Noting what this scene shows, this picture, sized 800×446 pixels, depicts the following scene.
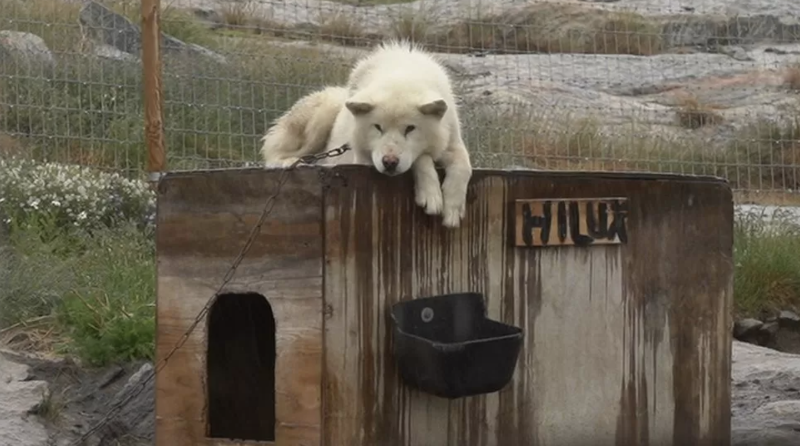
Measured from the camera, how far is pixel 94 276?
793 cm

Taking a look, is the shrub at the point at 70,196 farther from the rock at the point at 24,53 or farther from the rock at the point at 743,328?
the rock at the point at 743,328

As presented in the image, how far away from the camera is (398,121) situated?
5977 millimetres

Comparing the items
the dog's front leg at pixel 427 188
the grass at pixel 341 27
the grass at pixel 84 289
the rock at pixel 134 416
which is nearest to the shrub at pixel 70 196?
the grass at pixel 84 289

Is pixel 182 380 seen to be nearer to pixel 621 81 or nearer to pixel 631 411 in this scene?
pixel 631 411

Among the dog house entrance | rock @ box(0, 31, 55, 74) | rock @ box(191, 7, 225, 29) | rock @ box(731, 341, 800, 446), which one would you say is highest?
rock @ box(191, 7, 225, 29)

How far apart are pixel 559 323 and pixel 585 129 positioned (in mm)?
5359

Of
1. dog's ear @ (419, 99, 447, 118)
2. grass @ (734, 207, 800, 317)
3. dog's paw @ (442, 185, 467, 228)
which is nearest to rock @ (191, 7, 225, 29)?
grass @ (734, 207, 800, 317)

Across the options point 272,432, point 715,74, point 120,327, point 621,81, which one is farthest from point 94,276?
point 715,74

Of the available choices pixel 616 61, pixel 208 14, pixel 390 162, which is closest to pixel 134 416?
pixel 390 162

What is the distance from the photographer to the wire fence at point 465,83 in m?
9.16

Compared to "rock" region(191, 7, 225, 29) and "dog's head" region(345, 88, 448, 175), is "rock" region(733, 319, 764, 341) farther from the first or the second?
"rock" region(191, 7, 225, 29)

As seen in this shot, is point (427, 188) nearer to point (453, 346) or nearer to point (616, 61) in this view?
point (453, 346)

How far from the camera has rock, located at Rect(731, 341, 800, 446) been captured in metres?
6.64

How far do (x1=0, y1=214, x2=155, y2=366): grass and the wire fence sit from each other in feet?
2.91
